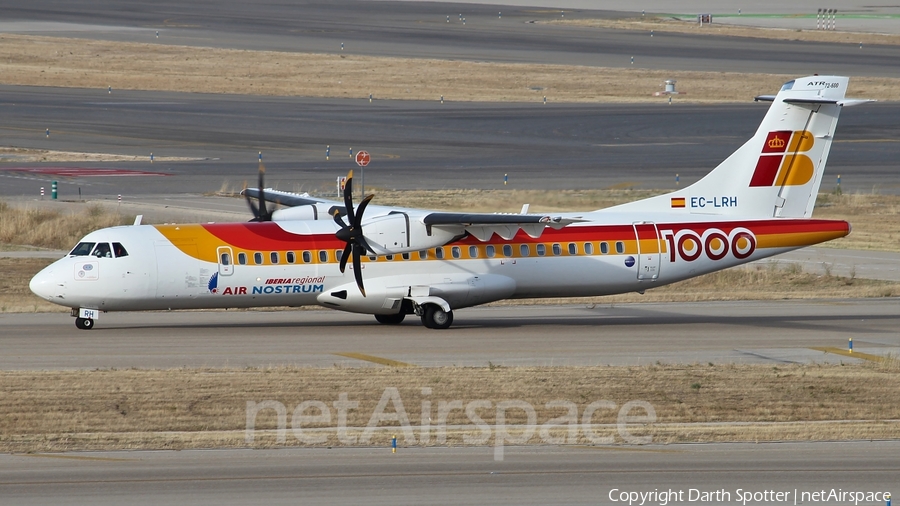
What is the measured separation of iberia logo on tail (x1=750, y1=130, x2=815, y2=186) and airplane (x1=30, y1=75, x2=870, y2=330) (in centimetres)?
3

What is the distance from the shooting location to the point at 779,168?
30578 millimetres

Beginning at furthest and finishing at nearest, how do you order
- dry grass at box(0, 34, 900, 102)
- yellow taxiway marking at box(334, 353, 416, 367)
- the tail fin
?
1. dry grass at box(0, 34, 900, 102)
2. the tail fin
3. yellow taxiway marking at box(334, 353, 416, 367)

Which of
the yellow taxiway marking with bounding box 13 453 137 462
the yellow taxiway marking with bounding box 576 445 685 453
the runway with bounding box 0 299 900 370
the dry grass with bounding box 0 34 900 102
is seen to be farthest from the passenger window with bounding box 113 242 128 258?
the dry grass with bounding box 0 34 900 102

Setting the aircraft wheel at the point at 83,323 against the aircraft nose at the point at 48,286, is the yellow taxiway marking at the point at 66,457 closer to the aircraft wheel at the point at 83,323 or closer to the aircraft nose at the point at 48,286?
the aircraft nose at the point at 48,286

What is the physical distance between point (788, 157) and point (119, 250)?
1746 centimetres

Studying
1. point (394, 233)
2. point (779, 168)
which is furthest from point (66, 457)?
point (779, 168)

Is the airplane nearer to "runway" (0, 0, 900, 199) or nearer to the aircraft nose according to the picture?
the aircraft nose

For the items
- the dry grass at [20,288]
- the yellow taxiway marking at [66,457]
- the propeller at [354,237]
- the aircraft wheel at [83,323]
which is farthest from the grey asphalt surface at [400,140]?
the yellow taxiway marking at [66,457]

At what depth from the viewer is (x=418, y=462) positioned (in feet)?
53.4

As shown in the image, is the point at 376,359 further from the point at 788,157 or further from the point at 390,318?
the point at 788,157

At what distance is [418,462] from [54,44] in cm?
9131

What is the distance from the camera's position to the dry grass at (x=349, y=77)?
81.6 metres

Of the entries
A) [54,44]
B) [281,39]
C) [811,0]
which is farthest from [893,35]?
[54,44]

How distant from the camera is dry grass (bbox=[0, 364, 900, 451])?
714 inches
